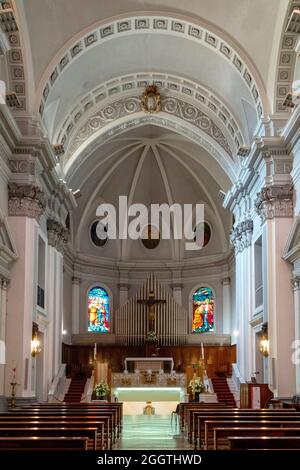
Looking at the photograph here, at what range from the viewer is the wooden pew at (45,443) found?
7.91 metres

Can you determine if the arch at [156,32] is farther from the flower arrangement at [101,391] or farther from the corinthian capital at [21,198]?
A: the flower arrangement at [101,391]

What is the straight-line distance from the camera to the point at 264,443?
843 centimetres

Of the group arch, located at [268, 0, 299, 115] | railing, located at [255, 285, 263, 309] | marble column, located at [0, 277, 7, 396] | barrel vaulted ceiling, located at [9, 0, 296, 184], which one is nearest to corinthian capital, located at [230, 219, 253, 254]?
railing, located at [255, 285, 263, 309]

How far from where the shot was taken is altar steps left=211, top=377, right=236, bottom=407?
88.5ft

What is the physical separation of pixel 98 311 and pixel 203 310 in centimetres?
497

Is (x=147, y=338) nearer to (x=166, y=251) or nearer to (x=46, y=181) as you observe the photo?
(x=166, y=251)

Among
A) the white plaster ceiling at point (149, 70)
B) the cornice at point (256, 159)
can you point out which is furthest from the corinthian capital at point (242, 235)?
the white plaster ceiling at point (149, 70)

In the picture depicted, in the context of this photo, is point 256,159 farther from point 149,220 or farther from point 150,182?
point 149,220

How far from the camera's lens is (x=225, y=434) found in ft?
32.4

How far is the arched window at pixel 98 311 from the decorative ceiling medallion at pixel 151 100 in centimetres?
1068

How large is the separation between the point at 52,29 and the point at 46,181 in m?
4.95

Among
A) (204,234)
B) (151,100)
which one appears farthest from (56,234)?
(204,234)

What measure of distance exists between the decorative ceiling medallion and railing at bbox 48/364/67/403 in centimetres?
1003
